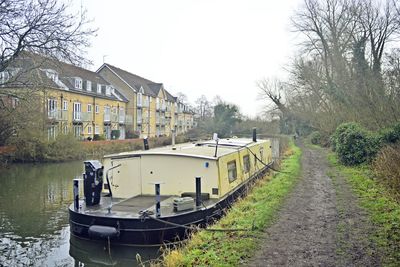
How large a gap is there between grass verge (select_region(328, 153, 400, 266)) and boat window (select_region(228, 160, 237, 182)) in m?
3.37

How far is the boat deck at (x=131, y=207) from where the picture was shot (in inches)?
312

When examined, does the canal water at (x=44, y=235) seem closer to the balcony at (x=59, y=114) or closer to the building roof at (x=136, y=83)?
the balcony at (x=59, y=114)

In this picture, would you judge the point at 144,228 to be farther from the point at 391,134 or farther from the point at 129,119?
the point at 129,119

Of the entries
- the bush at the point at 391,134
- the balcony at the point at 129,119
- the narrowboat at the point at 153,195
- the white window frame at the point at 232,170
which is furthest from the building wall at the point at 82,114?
the bush at the point at 391,134

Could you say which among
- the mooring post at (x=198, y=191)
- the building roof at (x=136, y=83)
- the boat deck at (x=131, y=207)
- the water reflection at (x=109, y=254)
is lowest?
the water reflection at (x=109, y=254)

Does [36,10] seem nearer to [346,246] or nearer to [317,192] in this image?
[317,192]

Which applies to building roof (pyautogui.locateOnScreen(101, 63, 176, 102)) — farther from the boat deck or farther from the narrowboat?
the boat deck

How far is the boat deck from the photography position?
793cm

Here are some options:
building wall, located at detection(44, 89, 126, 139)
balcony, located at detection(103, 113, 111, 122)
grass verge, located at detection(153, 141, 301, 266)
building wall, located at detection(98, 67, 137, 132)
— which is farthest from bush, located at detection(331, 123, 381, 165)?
building wall, located at detection(98, 67, 137, 132)

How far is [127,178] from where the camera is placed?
10.1 metres

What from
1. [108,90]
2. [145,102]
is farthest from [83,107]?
[145,102]

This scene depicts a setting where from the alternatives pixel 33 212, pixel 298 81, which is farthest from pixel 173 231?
pixel 298 81

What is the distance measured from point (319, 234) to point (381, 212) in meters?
1.97

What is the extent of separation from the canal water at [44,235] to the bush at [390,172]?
571cm
